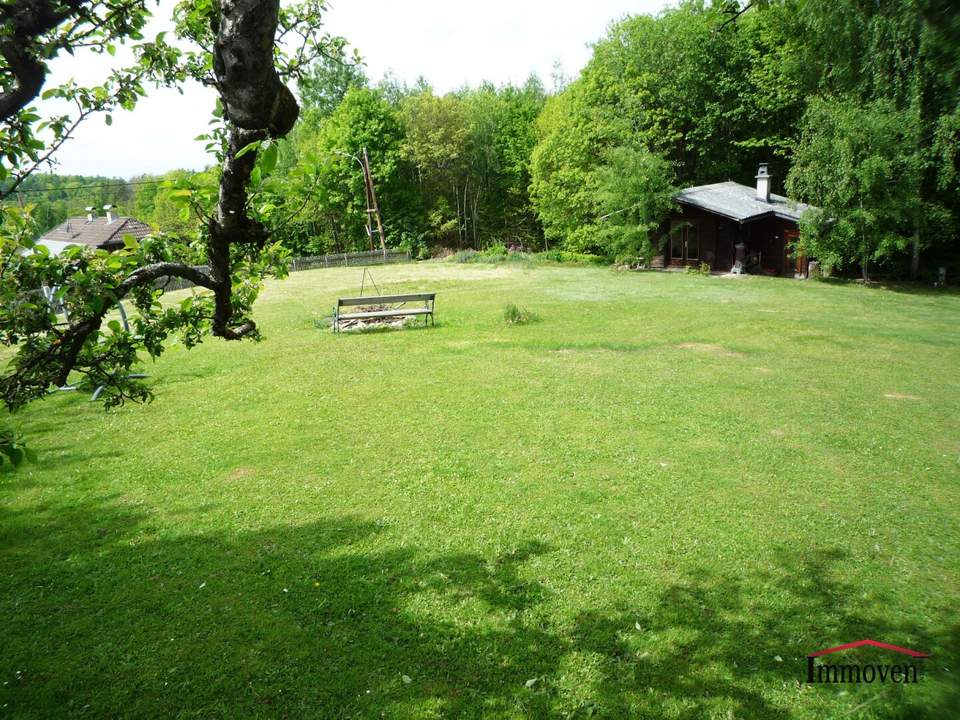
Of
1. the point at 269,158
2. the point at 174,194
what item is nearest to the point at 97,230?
the point at 174,194

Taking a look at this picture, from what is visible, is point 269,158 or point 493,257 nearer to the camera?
point 269,158

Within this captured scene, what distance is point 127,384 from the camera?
3.83 meters

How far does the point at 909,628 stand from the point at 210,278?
609 cm

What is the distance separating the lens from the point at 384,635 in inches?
190

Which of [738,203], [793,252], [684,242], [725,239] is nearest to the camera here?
[793,252]

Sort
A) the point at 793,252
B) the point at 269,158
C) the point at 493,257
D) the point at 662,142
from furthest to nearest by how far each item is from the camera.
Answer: the point at 493,257, the point at 662,142, the point at 793,252, the point at 269,158

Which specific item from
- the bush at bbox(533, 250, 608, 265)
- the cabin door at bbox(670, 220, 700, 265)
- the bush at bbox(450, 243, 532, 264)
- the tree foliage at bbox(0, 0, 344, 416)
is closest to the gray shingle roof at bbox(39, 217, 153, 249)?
the bush at bbox(450, 243, 532, 264)

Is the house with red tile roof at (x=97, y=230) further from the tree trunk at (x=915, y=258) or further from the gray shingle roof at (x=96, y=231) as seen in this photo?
the tree trunk at (x=915, y=258)

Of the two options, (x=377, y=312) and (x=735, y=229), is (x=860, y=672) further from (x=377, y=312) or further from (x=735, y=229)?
(x=735, y=229)

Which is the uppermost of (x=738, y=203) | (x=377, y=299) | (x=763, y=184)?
(x=763, y=184)

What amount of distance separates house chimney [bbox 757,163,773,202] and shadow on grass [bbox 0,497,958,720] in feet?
98.3

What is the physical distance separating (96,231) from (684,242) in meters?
45.8

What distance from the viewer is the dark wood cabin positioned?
29531 millimetres

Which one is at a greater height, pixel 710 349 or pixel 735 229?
pixel 735 229
